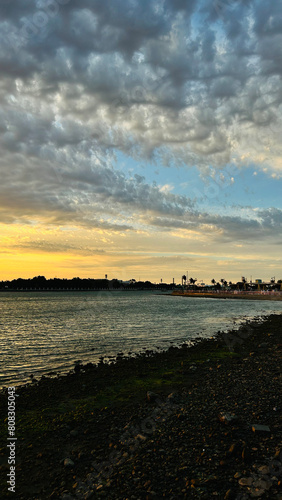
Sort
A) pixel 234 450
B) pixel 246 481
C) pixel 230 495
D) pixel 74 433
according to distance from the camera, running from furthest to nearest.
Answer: pixel 74 433 → pixel 234 450 → pixel 246 481 → pixel 230 495

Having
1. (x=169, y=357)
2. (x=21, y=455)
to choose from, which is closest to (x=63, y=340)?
(x=169, y=357)

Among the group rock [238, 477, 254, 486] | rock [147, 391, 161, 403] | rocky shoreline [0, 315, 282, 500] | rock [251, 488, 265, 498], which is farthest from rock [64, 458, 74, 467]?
rock [147, 391, 161, 403]

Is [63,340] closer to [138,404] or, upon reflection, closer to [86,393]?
[86,393]

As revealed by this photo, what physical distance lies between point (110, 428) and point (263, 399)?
6622 mm

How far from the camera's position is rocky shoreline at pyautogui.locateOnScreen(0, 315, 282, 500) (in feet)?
23.9

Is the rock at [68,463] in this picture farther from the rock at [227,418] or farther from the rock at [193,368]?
the rock at [193,368]

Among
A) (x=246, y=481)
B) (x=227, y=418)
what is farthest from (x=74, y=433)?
(x=246, y=481)

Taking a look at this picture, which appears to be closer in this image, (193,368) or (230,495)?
(230,495)

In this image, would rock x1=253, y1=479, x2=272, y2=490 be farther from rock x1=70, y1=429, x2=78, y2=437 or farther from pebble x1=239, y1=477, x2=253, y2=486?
rock x1=70, y1=429, x2=78, y2=437

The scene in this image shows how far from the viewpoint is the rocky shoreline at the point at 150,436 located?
7289 mm

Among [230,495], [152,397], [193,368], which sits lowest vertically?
[193,368]

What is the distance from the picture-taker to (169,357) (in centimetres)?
2317

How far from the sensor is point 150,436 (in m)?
9.80

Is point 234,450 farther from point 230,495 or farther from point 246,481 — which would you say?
point 230,495
